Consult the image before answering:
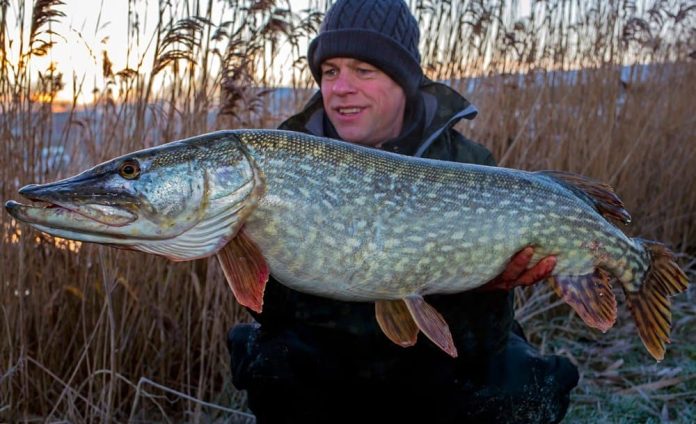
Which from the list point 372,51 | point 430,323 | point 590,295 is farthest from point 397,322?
point 372,51

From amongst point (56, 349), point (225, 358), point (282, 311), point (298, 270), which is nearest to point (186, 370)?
point (225, 358)

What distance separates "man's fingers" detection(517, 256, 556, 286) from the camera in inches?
73.3

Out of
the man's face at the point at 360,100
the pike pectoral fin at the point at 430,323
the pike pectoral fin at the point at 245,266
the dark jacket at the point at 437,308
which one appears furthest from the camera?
the man's face at the point at 360,100

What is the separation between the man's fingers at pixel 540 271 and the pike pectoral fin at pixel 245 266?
66cm

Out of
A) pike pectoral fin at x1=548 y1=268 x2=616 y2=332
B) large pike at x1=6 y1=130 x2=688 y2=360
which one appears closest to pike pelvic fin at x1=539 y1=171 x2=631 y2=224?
large pike at x1=6 y1=130 x2=688 y2=360

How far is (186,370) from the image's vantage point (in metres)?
2.65

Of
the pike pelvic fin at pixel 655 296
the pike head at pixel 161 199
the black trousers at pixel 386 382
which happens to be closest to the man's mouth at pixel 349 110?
the black trousers at pixel 386 382

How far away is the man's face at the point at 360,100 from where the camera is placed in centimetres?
228

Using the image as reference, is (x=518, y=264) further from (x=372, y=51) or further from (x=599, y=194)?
(x=372, y=51)

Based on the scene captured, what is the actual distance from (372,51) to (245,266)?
0.97m

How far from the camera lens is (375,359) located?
6.97 ft

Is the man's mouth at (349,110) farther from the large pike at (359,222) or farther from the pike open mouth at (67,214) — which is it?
the pike open mouth at (67,214)

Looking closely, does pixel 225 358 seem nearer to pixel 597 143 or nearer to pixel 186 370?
pixel 186 370

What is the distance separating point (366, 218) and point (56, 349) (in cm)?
132
